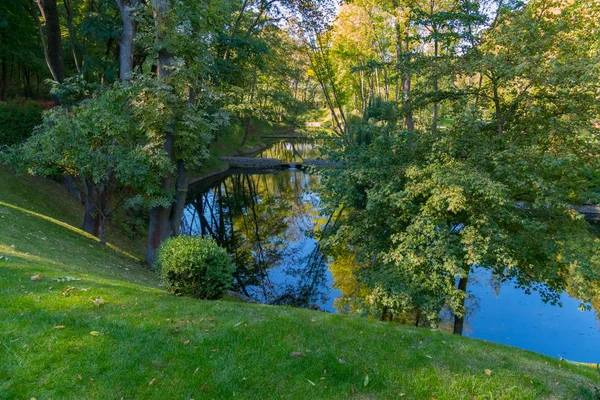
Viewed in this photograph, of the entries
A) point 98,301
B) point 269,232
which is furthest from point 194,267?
point 269,232

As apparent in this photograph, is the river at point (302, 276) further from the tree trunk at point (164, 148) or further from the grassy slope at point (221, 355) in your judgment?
the grassy slope at point (221, 355)

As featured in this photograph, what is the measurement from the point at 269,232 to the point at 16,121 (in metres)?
12.3

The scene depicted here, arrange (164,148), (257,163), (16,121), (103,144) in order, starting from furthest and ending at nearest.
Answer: (257,163) → (16,121) → (164,148) → (103,144)

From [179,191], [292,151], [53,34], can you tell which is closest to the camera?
[179,191]

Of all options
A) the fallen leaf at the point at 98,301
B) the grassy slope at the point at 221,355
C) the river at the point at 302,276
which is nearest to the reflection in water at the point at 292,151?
the river at the point at 302,276

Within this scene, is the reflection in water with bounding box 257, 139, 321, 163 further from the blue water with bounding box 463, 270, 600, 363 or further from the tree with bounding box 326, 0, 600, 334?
the tree with bounding box 326, 0, 600, 334

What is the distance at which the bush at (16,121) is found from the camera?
14.8m

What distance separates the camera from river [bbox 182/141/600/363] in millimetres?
10602

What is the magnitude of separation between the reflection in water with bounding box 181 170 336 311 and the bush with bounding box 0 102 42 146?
26.9 ft

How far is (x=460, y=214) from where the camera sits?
8.01 meters

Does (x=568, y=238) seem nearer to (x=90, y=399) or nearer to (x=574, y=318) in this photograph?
(x=574, y=318)

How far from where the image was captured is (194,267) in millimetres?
6430

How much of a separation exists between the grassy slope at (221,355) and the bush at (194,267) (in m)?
0.53

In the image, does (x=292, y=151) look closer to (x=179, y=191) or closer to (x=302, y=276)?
(x=302, y=276)
